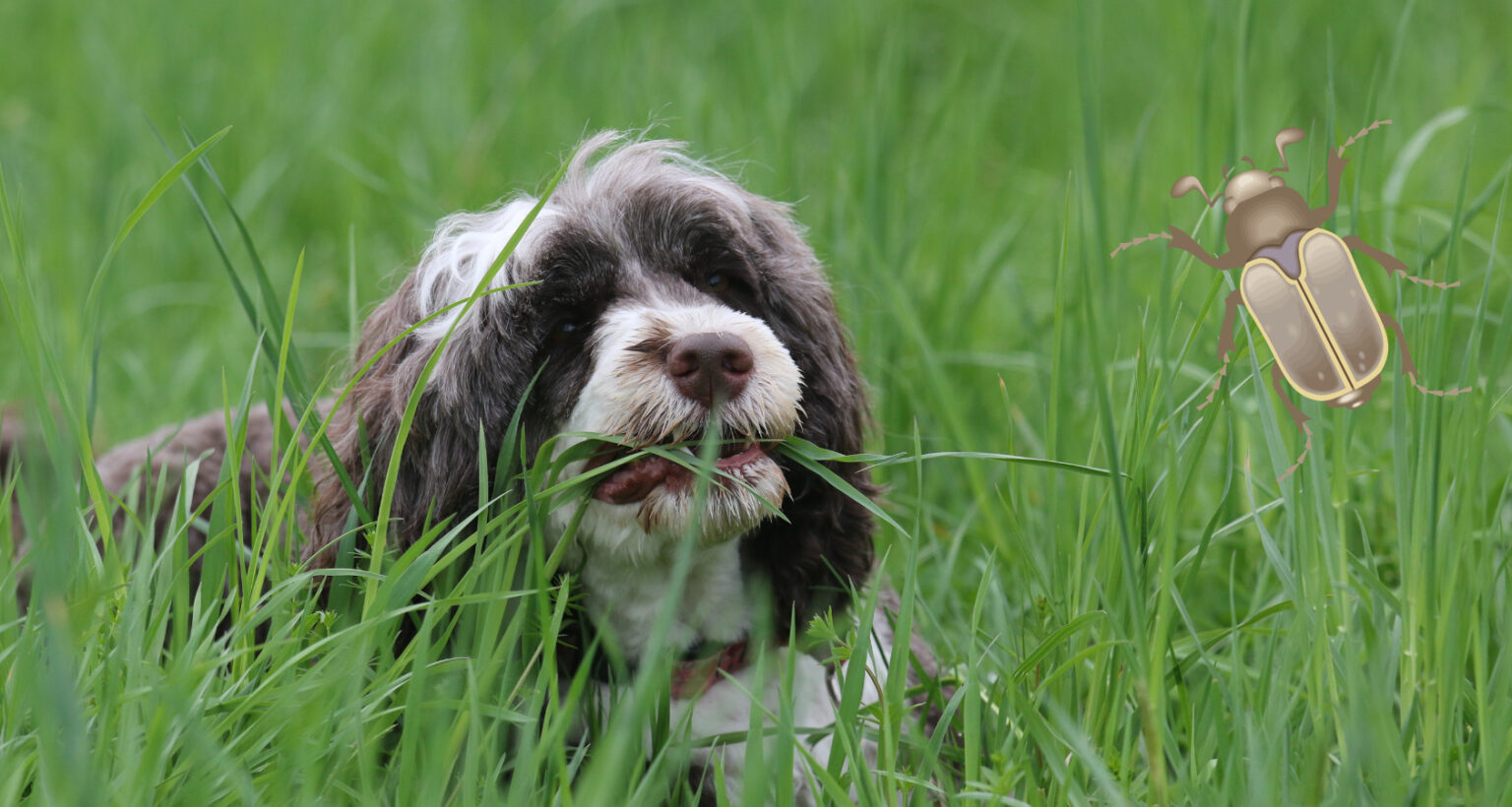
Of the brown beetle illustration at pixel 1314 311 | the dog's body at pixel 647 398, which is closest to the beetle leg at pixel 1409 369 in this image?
the brown beetle illustration at pixel 1314 311

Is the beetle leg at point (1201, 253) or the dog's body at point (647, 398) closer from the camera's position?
the beetle leg at point (1201, 253)

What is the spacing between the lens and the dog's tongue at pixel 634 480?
2.08 meters

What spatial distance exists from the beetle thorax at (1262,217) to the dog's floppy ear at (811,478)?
816 mm

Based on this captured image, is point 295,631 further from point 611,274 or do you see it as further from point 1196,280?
point 1196,280

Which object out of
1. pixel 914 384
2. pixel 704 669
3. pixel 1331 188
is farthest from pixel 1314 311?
pixel 914 384

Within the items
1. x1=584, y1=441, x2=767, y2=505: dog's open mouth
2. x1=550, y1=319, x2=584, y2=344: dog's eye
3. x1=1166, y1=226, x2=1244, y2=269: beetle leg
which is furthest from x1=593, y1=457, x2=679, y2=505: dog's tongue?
x1=1166, y1=226, x2=1244, y2=269: beetle leg

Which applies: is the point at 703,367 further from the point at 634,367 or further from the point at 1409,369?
the point at 1409,369

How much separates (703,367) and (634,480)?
0.24 m

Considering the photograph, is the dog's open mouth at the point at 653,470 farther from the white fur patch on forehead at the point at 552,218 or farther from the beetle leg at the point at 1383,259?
the beetle leg at the point at 1383,259

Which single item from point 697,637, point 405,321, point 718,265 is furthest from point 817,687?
point 405,321

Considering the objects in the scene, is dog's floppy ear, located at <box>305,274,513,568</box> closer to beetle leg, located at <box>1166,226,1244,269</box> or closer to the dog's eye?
the dog's eye

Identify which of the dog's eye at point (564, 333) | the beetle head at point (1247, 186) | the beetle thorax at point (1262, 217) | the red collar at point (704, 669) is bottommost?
the red collar at point (704, 669)

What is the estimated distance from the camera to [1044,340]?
384 cm

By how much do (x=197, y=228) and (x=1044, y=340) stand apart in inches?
120
